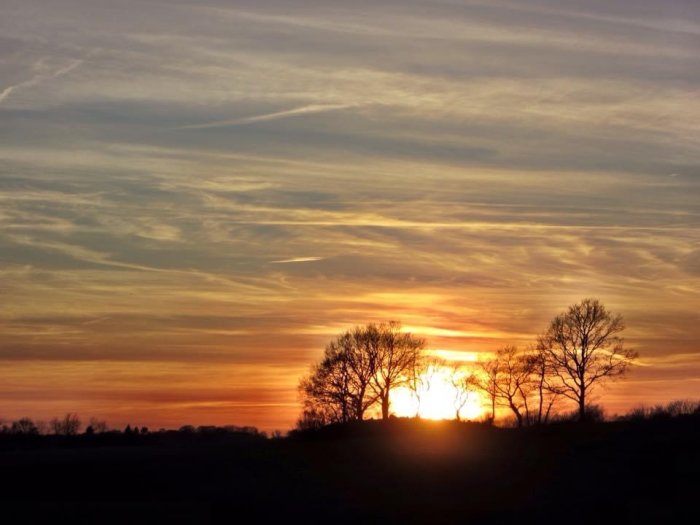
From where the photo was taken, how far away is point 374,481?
151ft

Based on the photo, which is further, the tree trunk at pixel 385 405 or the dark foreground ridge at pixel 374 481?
the tree trunk at pixel 385 405

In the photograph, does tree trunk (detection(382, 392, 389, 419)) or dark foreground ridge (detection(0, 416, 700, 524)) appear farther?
tree trunk (detection(382, 392, 389, 419))

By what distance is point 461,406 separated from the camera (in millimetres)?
101562

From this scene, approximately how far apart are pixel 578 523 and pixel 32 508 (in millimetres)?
19059

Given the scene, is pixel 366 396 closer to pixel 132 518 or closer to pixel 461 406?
pixel 461 406

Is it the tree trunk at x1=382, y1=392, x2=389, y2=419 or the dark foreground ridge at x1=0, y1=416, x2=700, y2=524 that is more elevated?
the tree trunk at x1=382, y1=392, x2=389, y2=419

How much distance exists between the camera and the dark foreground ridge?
38.1m

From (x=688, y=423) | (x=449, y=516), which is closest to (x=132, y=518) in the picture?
(x=449, y=516)

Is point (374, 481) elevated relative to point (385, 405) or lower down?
lower down

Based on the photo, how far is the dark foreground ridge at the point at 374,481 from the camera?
3806cm

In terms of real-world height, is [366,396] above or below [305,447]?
above

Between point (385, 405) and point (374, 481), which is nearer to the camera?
point (374, 481)

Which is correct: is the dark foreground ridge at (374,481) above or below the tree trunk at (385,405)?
below

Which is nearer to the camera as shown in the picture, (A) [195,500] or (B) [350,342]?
(A) [195,500]
